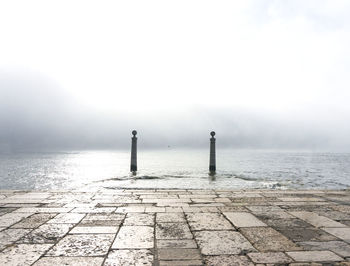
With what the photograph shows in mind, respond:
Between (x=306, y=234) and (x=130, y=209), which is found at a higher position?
(x=306, y=234)

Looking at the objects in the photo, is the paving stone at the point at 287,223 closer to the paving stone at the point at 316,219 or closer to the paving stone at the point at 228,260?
the paving stone at the point at 316,219

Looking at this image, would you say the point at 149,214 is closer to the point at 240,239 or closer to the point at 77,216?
the point at 77,216

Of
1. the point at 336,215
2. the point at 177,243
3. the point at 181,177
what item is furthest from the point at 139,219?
the point at 181,177

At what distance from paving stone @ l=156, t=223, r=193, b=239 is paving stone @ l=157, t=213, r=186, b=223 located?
0.16m

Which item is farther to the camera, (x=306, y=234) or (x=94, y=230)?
(x=94, y=230)

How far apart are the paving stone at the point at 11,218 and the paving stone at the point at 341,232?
13.2ft

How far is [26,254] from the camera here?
8.64ft

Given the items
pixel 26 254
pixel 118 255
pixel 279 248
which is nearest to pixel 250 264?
pixel 279 248

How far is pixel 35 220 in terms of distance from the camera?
391 centimetres

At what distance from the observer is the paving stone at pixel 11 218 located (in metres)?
3.72

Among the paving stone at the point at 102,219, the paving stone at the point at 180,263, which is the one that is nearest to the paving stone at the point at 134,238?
the paving stone at the point at 102,219

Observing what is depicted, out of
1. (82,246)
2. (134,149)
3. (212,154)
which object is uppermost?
(134,149)

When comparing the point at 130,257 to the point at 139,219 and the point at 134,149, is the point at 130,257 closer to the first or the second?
the point at 139,219

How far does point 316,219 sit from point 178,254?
2.43 m
